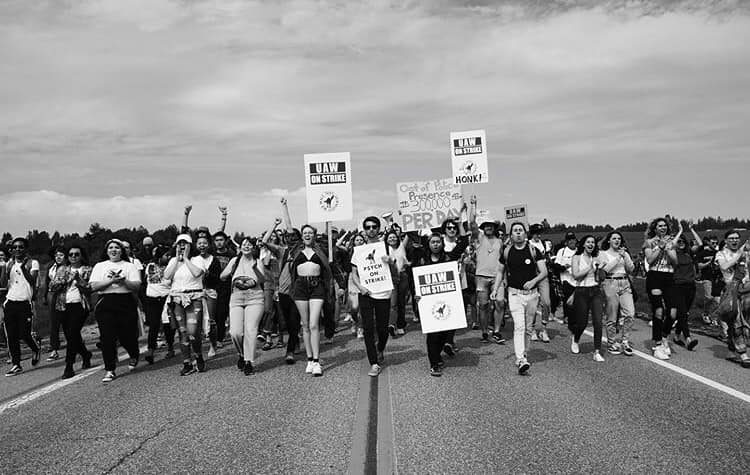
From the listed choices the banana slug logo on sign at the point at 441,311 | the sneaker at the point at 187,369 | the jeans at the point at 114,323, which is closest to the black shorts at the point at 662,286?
the banana slug logo on sign at the point at 441,311

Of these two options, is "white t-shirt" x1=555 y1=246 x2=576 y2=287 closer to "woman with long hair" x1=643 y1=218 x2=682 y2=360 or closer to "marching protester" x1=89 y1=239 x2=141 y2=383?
"woman with long hair" x1=643 y1=218 x2=682 y2=360

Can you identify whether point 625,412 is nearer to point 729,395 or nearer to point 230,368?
point 729,395

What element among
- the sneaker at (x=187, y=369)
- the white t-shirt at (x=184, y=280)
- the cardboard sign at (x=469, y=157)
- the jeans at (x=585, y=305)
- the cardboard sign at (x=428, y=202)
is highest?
the cardboard sign at (x=469, y=157)

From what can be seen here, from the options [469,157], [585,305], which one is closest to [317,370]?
[585,305]

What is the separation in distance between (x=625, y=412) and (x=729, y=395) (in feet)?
4.82

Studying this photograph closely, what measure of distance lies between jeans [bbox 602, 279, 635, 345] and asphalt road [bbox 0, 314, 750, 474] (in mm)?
636

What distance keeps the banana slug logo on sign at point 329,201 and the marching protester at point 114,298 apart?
5.03 metres

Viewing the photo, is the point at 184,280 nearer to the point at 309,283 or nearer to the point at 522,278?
the point at 309,283

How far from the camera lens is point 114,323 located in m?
7.98

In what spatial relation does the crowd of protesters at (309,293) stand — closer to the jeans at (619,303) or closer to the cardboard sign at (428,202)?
the jeans at (619,303)

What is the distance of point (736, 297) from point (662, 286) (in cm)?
113

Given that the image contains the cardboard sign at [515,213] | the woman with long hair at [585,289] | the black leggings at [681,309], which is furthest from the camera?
the cardboard sign at [515,213]

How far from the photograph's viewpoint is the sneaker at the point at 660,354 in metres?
8.28

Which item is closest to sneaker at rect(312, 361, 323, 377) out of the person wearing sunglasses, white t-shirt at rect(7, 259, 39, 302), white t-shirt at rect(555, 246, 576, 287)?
the person wearing sunglasses
